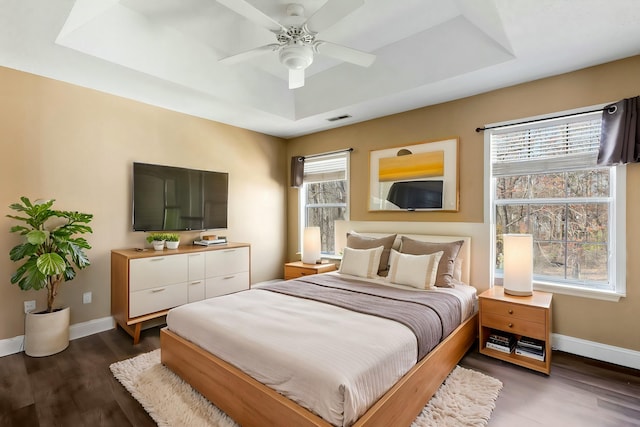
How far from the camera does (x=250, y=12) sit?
1843 millimetres

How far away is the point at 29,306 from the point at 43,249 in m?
0.61

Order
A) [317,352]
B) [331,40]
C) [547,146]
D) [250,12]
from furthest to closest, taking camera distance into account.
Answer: [331,40] → [547,146] → [250,12] → [317,352]

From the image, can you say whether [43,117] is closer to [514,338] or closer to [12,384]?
[12,384]

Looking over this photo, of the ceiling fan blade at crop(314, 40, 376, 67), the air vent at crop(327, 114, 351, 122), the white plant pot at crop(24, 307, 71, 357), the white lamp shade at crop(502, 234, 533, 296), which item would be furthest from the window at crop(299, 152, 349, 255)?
the white plant pot at crop(24, 307, 71, 357)

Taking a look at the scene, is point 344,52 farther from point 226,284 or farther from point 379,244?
point 226,284

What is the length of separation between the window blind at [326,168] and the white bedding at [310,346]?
2.51m

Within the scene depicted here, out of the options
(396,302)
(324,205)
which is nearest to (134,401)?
(396,302)

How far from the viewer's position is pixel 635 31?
7.05ft

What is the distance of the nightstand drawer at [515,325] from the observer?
7.82ft

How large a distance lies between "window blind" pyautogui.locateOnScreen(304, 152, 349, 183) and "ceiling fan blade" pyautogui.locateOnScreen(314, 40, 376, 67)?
204 centimetres

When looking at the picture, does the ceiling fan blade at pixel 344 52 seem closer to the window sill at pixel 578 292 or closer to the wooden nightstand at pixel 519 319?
the wooden nightstand at pixel 519 319

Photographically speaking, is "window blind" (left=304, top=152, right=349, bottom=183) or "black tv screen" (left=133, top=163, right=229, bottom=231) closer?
"black tv screen" (left=133, top=163, right=229, bottom=231)

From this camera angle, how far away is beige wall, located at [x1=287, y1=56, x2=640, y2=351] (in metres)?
2.49

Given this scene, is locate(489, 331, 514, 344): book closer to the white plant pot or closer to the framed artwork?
the framed artwork
